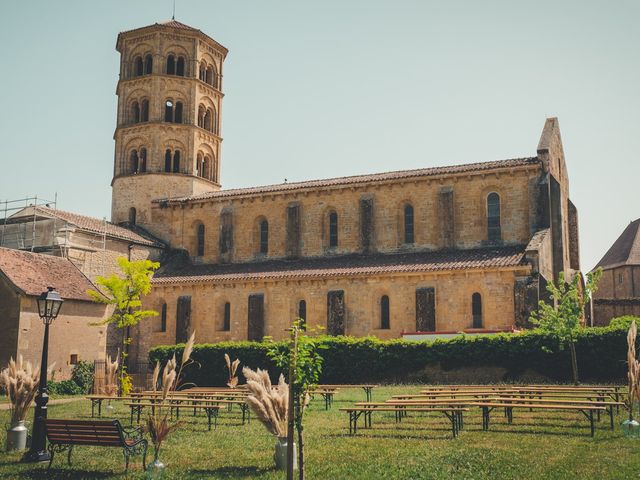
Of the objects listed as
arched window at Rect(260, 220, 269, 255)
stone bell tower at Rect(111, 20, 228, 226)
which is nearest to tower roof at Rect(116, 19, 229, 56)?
stone bell tower at Rect(111, 20, 228, 226)

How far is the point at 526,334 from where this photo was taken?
26000 millimetres

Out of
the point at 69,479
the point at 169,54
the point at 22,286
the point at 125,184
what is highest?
the point at 169,54

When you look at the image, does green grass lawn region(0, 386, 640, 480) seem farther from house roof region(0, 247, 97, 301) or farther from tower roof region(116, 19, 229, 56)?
tower roof region(116, 19, 229, 56)

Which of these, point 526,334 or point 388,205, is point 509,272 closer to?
point 526,334

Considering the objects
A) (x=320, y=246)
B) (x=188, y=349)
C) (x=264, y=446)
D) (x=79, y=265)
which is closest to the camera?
(x=188, y=349)

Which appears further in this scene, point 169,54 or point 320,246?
point 169,54

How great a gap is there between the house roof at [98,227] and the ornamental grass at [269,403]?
27.9 meters

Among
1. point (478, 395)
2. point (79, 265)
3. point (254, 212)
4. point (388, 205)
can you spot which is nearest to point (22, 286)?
point (79, 265)

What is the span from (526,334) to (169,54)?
3138cm

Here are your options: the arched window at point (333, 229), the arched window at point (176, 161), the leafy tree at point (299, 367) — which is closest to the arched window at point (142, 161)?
the arched window at point (176, 161)

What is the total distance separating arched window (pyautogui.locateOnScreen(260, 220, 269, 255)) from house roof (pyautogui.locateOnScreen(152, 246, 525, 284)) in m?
1.27

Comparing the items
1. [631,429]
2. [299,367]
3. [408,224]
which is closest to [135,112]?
[408,224]

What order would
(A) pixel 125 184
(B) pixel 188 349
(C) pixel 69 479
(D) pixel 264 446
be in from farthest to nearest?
(A) pixel 125 184
(D) pixel 264 446
(C) pixel 69 479
(B) pixel 188 349

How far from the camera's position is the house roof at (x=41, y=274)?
102 ft
